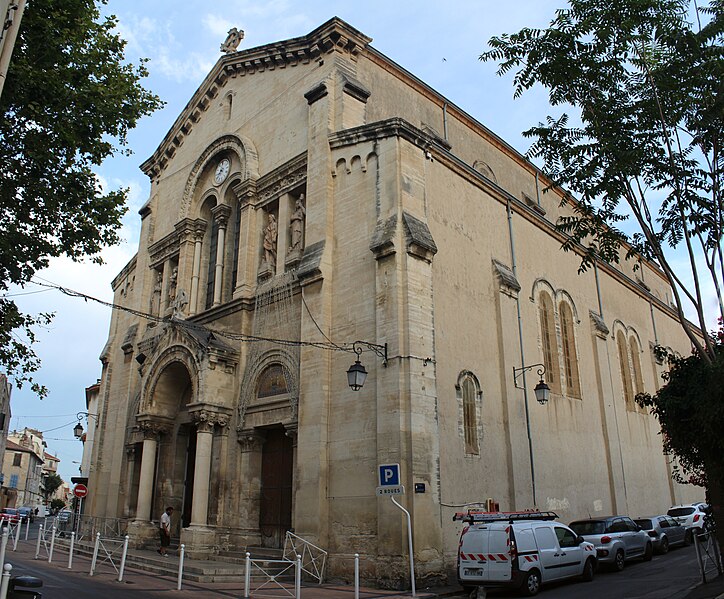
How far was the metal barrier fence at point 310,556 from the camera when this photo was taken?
13883 mm

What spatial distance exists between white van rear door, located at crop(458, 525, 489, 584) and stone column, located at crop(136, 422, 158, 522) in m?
11.6

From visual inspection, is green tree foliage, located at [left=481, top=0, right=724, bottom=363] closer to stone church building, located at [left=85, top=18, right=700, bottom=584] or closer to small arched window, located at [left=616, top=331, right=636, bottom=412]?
stone church building, located at [left=85, top=18, right=700, bottom=584]

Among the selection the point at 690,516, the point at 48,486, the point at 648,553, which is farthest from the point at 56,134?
the point at 48,486

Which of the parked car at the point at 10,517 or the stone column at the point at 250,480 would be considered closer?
the stone column at the point at 250,480

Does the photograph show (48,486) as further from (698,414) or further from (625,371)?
(698,414)

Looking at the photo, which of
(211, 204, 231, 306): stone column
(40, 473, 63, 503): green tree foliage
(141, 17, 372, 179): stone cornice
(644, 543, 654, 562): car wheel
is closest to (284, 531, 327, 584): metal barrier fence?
(211, 204, 231, 306): stone column

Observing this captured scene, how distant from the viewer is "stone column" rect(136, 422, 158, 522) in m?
20.0

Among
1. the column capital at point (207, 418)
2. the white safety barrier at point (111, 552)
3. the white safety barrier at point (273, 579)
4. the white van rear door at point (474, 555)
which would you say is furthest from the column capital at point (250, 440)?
the white van rear door at point (474, 555)

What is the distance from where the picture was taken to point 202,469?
1761cm

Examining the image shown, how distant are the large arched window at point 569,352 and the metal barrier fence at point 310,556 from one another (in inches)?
470

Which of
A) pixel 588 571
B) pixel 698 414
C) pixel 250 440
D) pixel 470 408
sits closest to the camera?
pixel 698 414

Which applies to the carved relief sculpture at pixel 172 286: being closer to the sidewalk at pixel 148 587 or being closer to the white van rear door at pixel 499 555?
the sidewalk at pixel 148 587

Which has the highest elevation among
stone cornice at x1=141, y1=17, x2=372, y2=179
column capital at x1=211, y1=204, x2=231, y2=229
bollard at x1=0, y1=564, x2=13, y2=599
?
stone cornice at x1=141, y1=17, x2=372, y2=179

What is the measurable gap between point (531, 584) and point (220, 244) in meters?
14.7
